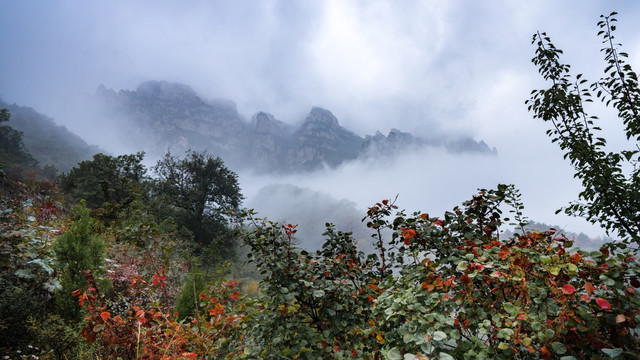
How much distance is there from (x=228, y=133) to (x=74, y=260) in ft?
629

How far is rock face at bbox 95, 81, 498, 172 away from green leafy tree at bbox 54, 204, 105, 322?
16992 cm

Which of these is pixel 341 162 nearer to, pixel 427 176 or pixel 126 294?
pixel 427 176

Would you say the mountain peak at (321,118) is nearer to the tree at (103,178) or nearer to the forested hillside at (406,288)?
the tree at (103,178)

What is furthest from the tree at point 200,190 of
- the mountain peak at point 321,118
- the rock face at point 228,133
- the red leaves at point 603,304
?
the mountain peak at point 321,118

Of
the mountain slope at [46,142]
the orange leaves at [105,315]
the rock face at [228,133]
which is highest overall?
the rock face at [228,133]

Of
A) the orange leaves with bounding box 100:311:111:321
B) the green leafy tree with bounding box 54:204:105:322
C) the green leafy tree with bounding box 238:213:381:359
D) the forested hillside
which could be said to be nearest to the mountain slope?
the green leafy tree with bounding box 54:204:105:322

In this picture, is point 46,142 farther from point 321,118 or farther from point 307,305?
point 321,118

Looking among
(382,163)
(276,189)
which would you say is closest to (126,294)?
(276,189)

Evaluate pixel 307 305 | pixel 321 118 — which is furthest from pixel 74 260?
pixel 321 118

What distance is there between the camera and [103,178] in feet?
61.6

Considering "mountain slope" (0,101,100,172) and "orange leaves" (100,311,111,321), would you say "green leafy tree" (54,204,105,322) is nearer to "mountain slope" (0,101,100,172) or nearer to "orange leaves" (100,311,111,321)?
"orange leaves" (100,311,111,321)

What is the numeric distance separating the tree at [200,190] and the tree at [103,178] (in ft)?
6.04

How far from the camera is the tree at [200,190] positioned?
19.6 meters

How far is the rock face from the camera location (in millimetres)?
162375
